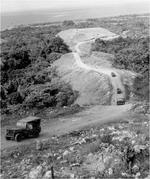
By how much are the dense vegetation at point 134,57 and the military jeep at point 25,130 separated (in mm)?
15194

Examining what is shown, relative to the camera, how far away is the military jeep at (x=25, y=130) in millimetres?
29688

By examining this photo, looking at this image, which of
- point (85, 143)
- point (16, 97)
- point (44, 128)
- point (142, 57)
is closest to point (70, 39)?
point (142, 57)

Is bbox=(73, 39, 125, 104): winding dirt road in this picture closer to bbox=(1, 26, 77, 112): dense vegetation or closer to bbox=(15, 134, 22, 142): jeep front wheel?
bbox=(1, 26, 77, 112): dense vegetation

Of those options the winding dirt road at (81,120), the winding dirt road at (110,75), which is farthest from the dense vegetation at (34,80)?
the winding dirt road at (81,120)

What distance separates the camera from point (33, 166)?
926 inches

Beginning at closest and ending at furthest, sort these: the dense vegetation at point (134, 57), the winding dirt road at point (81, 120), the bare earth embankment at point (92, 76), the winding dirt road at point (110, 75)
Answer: the winding dirt road at point (81, 120), the winding dirt road at point (110, 75), the bare earth embankment at point (92, 76), the dense vegetation at point (134, 57)

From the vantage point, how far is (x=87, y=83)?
152 ft

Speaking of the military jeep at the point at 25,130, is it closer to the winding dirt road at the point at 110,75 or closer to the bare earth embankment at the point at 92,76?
the bare earth embankment at the point at 92,76

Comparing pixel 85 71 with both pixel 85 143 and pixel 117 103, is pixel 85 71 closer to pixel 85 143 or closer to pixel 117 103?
pixel 117 103

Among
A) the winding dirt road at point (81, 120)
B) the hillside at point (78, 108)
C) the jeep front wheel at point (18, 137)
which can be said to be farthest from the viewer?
the winding dirt road at point (81, 120)

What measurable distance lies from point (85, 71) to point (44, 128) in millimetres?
17990

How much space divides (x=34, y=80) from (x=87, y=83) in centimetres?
724

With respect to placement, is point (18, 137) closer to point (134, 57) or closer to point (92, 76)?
point (92, 76)

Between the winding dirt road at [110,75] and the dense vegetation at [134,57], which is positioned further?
the dense vegetation at [134,57]
